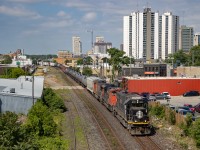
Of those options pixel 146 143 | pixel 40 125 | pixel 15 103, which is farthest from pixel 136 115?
pixel 15 103

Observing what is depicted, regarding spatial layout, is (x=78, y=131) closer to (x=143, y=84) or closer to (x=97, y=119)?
(x=97, y=119)

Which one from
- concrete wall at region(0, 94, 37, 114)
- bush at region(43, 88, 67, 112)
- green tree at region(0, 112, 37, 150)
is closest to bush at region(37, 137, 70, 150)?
green tree at region(0, 112, 37, 150)

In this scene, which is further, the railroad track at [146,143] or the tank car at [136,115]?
the tank car at [136,115]

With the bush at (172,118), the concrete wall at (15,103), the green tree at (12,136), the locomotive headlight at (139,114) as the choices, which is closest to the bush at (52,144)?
the green tree at (12,136)

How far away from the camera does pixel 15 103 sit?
37.7 metres

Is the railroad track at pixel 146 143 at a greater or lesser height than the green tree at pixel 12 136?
lesser

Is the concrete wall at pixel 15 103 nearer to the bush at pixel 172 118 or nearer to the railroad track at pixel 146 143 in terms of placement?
the bush at pixel 172 118

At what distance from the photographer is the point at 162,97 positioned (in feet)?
190

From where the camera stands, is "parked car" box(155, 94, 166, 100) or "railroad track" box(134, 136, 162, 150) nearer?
"railroad track" box(134, 136, 162, 150)

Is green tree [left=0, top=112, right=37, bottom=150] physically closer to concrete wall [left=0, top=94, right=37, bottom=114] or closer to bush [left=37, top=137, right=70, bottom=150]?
bush [left=37, top=137, right=70, bottom=150]

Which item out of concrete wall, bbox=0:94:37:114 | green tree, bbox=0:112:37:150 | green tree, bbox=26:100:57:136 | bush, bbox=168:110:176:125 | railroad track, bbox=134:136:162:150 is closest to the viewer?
green tree, bbox=0:112:37:150

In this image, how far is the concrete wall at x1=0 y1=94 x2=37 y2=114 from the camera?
37656 millimetres

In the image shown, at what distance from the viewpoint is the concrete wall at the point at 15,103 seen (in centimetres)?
3766

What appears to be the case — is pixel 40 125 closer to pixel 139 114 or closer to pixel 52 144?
pixel 52 144
